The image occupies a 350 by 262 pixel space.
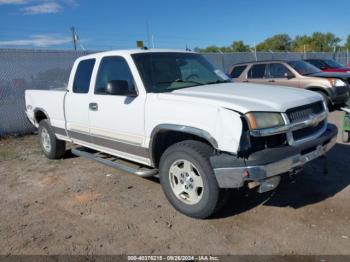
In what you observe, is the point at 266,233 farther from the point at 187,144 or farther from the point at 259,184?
the point at 187,144

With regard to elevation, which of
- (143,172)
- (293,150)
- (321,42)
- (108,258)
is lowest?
(108,258)

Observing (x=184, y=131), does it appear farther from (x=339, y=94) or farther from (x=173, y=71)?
(x=339, y=94)

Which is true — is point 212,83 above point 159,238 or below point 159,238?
above

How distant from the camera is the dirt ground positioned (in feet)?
10.8

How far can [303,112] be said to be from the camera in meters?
3.68

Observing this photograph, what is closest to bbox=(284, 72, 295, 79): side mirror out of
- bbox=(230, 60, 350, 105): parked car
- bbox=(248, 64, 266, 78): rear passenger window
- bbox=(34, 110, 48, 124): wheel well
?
bbox=(230, 60, 350, 105): parked car

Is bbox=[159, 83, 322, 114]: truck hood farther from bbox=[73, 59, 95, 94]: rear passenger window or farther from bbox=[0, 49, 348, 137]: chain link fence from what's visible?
bbox=[0, 49, 348, 137]: chain link fence

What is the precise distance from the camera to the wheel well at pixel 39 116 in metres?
6.62

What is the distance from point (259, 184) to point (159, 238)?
46.0 inches

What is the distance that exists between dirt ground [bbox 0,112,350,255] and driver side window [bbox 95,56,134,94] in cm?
152

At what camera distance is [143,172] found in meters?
4.26

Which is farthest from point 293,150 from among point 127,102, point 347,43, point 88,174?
point 347,43

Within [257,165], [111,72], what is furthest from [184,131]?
[111,72]

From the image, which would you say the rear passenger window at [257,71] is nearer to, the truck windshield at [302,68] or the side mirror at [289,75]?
the side mirror at [289,75]
